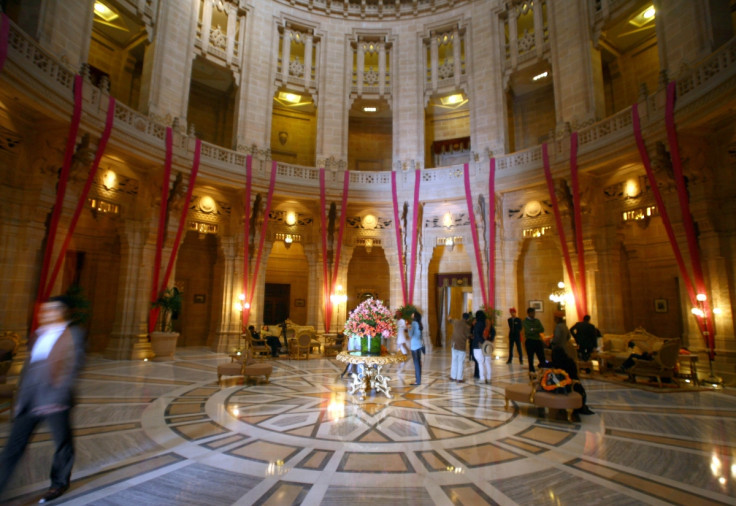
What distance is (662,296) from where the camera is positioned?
517 inches

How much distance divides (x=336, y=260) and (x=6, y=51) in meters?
10.4

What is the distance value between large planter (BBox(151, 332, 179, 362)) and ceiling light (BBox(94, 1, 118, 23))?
411 inches

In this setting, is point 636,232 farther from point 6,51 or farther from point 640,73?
point 6,51

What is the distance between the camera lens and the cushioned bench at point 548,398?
17.1ft

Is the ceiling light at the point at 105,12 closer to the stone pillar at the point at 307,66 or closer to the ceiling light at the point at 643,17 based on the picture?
the stone pillar at the point at 307,66

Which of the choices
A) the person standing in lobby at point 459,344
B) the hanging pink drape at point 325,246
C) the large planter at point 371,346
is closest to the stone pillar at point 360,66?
the hanging pink drape at point 325,246

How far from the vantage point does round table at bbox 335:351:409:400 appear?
6.62m

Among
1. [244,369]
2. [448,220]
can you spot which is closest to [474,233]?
[448,220]

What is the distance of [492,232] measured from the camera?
547 inches

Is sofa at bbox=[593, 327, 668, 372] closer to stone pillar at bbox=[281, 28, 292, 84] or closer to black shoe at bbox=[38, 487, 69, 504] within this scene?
black shoe at bbox=[38, 487, 69, 504]

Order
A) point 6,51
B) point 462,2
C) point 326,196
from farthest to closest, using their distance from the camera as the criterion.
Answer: point 462,2 < point 326,196 < point 6,51

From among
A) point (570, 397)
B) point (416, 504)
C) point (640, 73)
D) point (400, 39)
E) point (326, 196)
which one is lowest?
point (416, 504)

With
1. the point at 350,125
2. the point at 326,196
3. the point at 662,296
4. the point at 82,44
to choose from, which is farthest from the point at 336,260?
the point at 662,296

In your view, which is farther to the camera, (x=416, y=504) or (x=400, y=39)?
(x=400, y=39)
